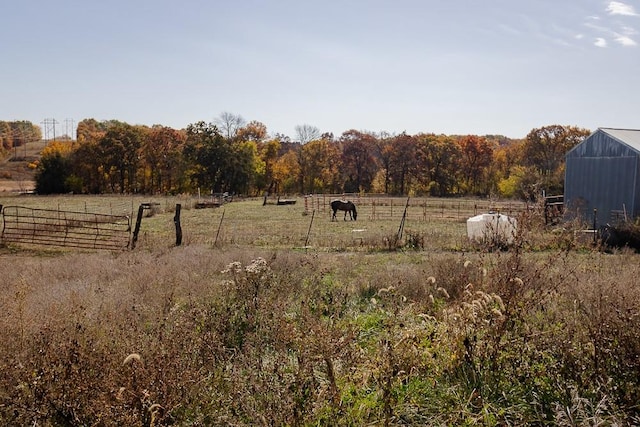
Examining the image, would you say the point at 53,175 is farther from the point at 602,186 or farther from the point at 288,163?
the point at 602,186

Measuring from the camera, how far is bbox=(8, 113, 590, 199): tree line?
5841cm

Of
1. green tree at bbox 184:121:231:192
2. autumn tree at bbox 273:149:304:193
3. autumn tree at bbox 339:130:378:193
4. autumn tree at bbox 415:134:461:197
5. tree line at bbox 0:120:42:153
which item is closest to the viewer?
green tree at bbox 184:121:231:192

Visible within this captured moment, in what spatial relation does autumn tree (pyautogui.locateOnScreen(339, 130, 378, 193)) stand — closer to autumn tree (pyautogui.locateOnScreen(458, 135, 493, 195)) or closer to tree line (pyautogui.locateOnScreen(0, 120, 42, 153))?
autumn tree (pyautogui.locateOnScreen(458, 135, 493, 195))

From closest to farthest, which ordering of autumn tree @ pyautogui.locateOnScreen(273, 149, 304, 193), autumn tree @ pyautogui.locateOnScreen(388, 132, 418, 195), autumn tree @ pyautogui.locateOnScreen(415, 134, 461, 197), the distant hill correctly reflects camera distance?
autumn tree @ pyautogui.locateOnScreen(415, 134, 461, 197) → autumn tree @ pyautogui.locateOnScreen(388, 132, 418, 195) → autumn tree @ pyautogui.locateOnScreen(273, 149, 304, 193) → the distant hill

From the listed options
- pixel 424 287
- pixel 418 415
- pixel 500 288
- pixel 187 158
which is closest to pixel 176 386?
pixel 418 415

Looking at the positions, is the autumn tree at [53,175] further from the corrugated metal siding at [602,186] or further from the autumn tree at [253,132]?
the corrugated metal siding at [602,186]

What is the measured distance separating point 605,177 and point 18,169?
101525 millimetres

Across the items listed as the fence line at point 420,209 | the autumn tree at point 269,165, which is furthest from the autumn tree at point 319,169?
the fence line at point 420,209

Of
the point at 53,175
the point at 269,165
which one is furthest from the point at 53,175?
the point at 269,165

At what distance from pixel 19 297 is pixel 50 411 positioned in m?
2.36

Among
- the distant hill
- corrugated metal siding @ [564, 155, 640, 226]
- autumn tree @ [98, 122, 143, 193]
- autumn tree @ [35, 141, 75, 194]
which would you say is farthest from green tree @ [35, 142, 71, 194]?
corrugated metal siding @ [564, 155, 640, 226]

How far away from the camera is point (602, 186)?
75.8 feet

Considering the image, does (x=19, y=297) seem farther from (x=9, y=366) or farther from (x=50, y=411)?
(x=50, y=411)

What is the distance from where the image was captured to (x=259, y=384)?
4.37 m
